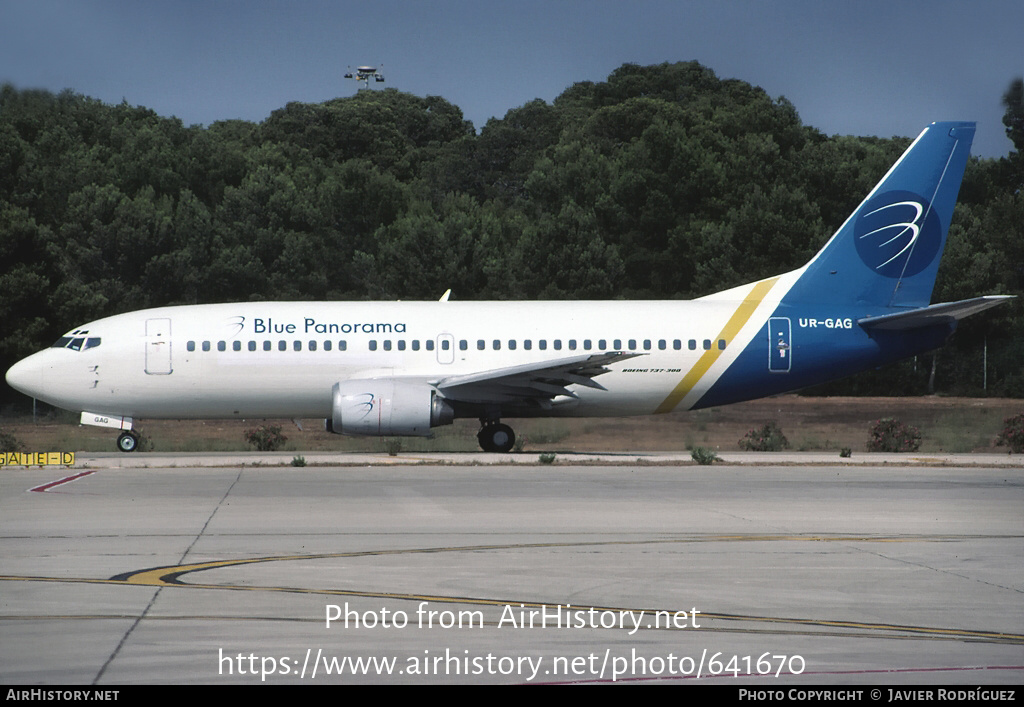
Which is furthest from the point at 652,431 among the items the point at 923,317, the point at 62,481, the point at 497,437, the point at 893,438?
the point at 62,481

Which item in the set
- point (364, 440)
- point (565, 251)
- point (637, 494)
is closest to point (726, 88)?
point (565, 251)

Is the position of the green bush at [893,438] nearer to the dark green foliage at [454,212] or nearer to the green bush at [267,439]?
the green bush at [267,439]

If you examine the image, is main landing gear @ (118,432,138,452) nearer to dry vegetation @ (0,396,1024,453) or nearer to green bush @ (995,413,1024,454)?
dry vegetation @ (0,396,1024,453)

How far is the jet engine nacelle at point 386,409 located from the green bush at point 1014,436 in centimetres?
1392

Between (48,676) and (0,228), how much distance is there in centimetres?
4437

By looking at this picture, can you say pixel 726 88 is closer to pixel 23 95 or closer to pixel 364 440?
pixel 364 440

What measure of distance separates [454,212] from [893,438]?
38139 millimetres

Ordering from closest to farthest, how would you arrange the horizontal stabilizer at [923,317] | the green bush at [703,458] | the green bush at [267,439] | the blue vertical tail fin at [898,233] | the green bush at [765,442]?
the green bush at [703,458] → the horizontal stabilizer at [923,317] → the blue vertical tail fin at [898,233] → the green bush at [765,442] → the green bush at [267,439]

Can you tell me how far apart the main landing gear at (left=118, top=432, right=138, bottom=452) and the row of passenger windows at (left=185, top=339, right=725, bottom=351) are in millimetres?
2502

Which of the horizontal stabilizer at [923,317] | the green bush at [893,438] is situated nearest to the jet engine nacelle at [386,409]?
the horizontal stabilizer at [923,317]

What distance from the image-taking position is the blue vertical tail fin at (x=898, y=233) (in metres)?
30.4

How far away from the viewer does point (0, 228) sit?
48.7 m

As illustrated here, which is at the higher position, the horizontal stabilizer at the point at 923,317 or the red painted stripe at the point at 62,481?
the horizontal stabilizer at the point at 923,317
